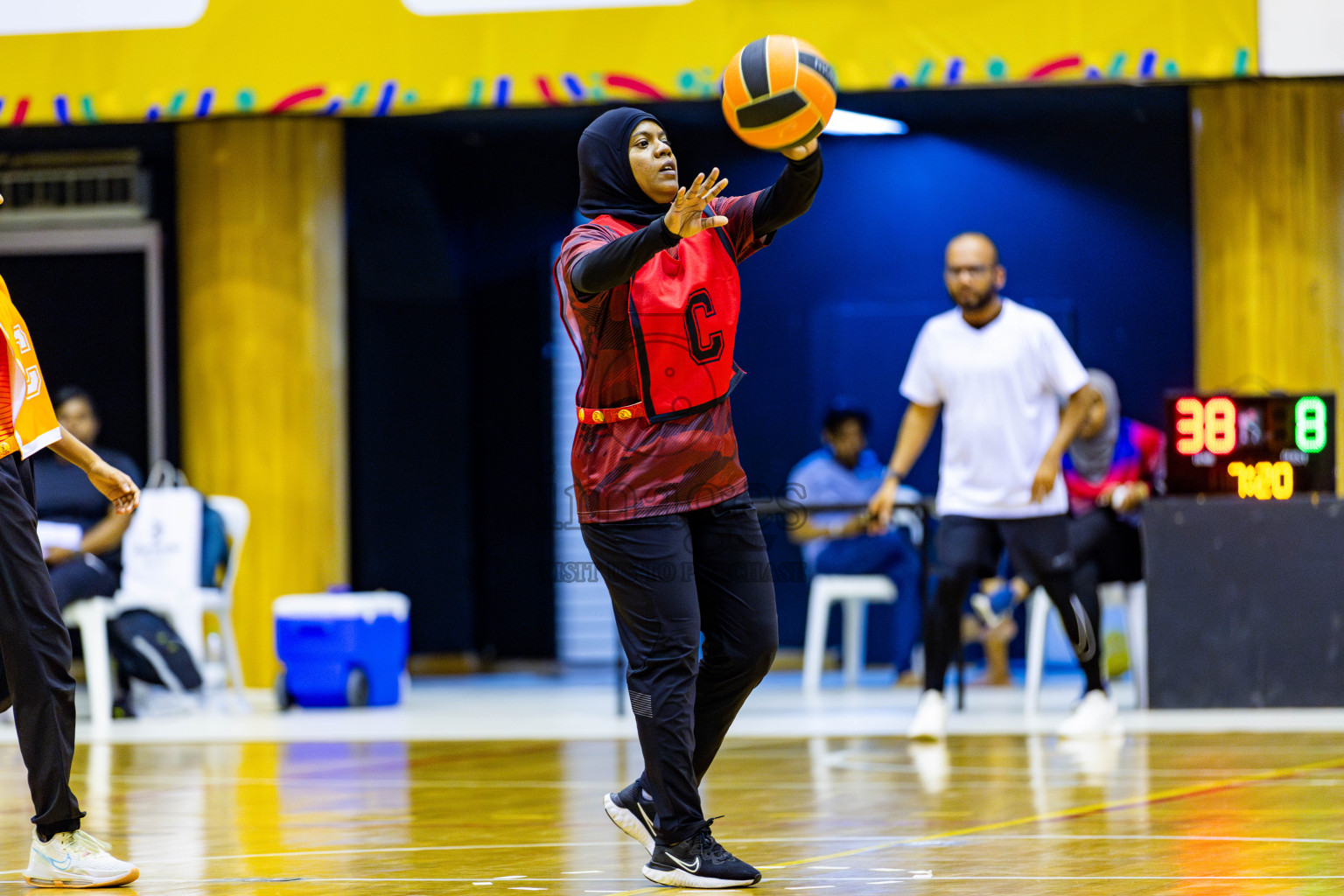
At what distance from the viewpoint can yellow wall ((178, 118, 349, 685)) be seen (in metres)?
8.88

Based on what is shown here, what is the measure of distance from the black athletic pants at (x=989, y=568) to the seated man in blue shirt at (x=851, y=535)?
7.63ft

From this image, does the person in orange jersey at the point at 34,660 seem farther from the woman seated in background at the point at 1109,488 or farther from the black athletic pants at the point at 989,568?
the woman seated in background at the point at 1109,488

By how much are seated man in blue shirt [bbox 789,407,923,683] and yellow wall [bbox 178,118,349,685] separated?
8.35 ft

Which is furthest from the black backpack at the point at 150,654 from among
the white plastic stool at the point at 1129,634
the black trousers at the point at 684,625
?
the black trousers at the point at 684,625

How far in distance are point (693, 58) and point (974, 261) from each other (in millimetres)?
2018

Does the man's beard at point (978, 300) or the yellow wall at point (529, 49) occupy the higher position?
the yellow wall at point (529, 49)

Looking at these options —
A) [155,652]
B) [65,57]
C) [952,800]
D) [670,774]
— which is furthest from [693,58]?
[670,774]

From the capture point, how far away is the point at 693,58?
8.12 metres

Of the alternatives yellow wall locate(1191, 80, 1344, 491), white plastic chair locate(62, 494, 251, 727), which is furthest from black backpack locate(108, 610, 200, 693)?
yellow wall locate(1191, 80, 1344, 491)

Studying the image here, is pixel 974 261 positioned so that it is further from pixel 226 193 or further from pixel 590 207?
pixel 226 193

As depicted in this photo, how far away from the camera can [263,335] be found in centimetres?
888

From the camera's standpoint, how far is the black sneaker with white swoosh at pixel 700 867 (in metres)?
3.66

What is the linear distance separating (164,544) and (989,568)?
3.91m

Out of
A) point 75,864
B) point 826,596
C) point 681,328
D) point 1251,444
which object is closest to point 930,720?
point 1251,444
